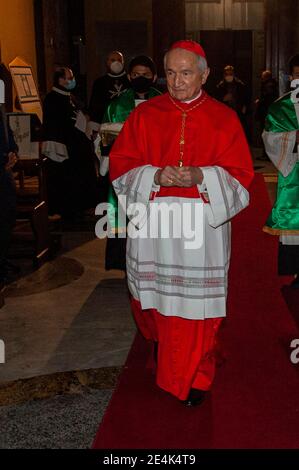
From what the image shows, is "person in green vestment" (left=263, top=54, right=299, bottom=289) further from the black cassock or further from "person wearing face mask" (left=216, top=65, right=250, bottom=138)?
"person wearing face mask" (left=216, top=65, right=250, bottom=138)

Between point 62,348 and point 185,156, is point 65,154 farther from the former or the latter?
point 185,156

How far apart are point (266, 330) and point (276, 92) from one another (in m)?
10.6

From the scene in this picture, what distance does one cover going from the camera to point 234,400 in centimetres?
349

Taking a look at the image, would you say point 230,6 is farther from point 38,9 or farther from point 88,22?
point 38,9

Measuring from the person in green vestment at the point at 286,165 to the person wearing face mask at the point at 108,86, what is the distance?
8.10 ft

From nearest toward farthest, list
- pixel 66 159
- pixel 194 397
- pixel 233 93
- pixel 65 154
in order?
1. pixel 194 397
2. pixel 65 154
3. pixel 66 159
4. pixel 233 93

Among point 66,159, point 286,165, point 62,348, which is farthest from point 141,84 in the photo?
point 66,159

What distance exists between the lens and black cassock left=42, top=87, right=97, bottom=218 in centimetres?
766

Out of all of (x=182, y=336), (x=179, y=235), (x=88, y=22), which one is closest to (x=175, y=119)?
(x=179, y=235)

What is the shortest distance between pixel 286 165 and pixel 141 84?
108cm

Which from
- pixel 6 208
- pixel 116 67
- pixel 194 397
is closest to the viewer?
pixel 194 397

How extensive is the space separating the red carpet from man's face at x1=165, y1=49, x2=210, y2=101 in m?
1.39

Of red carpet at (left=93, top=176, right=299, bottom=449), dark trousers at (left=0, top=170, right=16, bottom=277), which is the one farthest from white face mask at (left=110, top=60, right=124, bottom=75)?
red carpet at (left=93, top=176, right=299, bottom=449)

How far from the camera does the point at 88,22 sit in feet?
49.8
